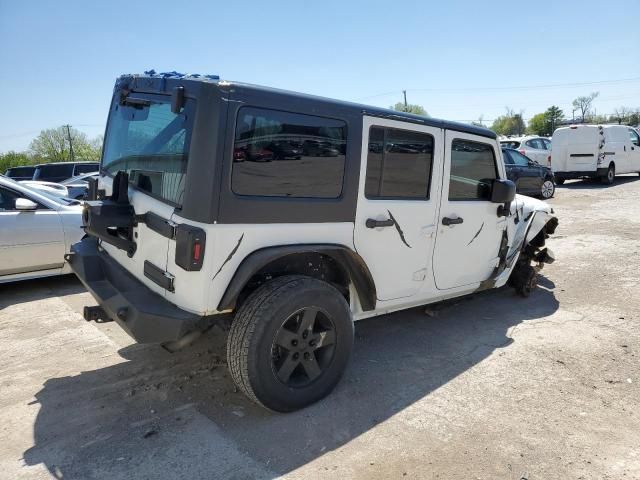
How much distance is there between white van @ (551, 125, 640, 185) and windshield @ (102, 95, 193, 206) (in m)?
16.6

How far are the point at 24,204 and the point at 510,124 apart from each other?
99.6 m

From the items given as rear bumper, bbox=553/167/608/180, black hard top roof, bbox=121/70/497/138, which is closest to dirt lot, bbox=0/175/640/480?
black hard top roof, bbox=121/70/497/138

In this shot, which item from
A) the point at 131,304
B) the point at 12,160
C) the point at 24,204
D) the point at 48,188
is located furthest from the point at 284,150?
the point at 12,160

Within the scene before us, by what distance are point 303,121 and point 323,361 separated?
63.4 inches

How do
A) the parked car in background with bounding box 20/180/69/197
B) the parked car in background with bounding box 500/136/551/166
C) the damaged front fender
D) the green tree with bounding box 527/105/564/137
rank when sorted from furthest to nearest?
1. the green tree with bounding box 527/105/564/137
2. the parked car in background with bounding box 500/136/551/166
3. the parked car in background with bounding box 20/180/69/197
4. the damaged front fender

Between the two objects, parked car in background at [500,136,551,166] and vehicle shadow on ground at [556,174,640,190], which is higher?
parked car in background at [500,136,551,166]

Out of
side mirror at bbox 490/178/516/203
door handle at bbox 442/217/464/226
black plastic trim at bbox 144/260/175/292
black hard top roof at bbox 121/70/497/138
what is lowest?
black plastic trim at bbox 144/260/175/292

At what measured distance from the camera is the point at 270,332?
2822 mm

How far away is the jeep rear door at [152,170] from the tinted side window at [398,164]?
1298mm

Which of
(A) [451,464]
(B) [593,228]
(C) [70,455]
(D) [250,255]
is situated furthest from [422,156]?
(B) [593,228]

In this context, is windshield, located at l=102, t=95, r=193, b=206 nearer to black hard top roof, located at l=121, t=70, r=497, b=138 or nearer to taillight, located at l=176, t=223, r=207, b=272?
black hard top roof, located at l=121, t=70, r=497, b=138

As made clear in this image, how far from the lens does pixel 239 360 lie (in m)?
2.80

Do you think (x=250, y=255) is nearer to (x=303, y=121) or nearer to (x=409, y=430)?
(x=303, y=121)

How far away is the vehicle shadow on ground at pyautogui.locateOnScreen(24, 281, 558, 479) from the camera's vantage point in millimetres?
2607
